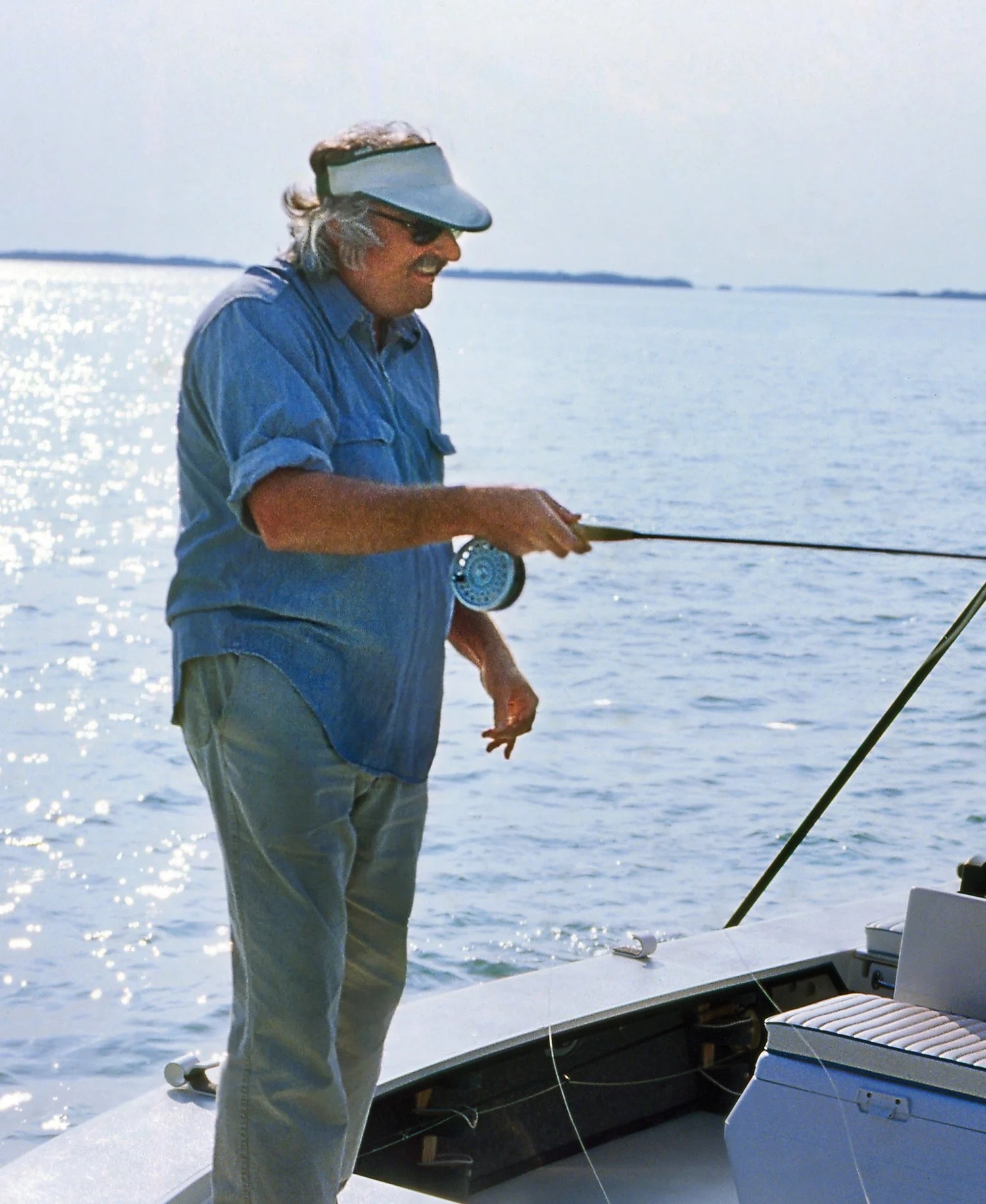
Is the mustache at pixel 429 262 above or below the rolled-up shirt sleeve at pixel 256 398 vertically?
above

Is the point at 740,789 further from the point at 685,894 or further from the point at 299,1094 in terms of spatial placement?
the point at 299,1094

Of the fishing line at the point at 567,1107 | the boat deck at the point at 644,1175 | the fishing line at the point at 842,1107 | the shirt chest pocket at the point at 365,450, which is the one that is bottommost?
the boat deck at the point at 644,1175

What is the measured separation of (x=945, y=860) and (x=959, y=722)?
3.05m

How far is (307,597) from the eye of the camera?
2.19 m

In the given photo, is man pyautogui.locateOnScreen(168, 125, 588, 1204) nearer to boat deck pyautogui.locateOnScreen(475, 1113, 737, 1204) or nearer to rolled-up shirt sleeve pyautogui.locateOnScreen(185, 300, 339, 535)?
rolled-up shirt sleeve pyautogui.locateOnScreen(185, 300, 339, 535)

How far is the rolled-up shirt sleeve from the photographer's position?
6.75 feet

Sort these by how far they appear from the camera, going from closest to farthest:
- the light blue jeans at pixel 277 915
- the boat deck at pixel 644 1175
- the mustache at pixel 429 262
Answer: the light blue jeans at pixel 277 915, the mustache at pixel 429 262, the boat deck at pixel 644 1175

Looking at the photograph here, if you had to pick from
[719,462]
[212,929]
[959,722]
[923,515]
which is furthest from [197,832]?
[719,462]


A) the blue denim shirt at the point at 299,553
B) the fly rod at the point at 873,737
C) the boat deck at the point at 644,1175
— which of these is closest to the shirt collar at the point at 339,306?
the blue denim shirt at the point at 299,553

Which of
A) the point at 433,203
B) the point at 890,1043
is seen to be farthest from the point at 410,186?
the point at 890,1043

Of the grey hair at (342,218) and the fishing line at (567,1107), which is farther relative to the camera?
the fishing line at (567,1107)

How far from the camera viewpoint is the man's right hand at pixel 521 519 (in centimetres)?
203

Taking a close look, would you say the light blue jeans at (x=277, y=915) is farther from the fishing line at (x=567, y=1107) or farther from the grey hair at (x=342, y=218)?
the fishing line at (x=567, y=1107)

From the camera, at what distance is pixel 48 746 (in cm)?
1229
